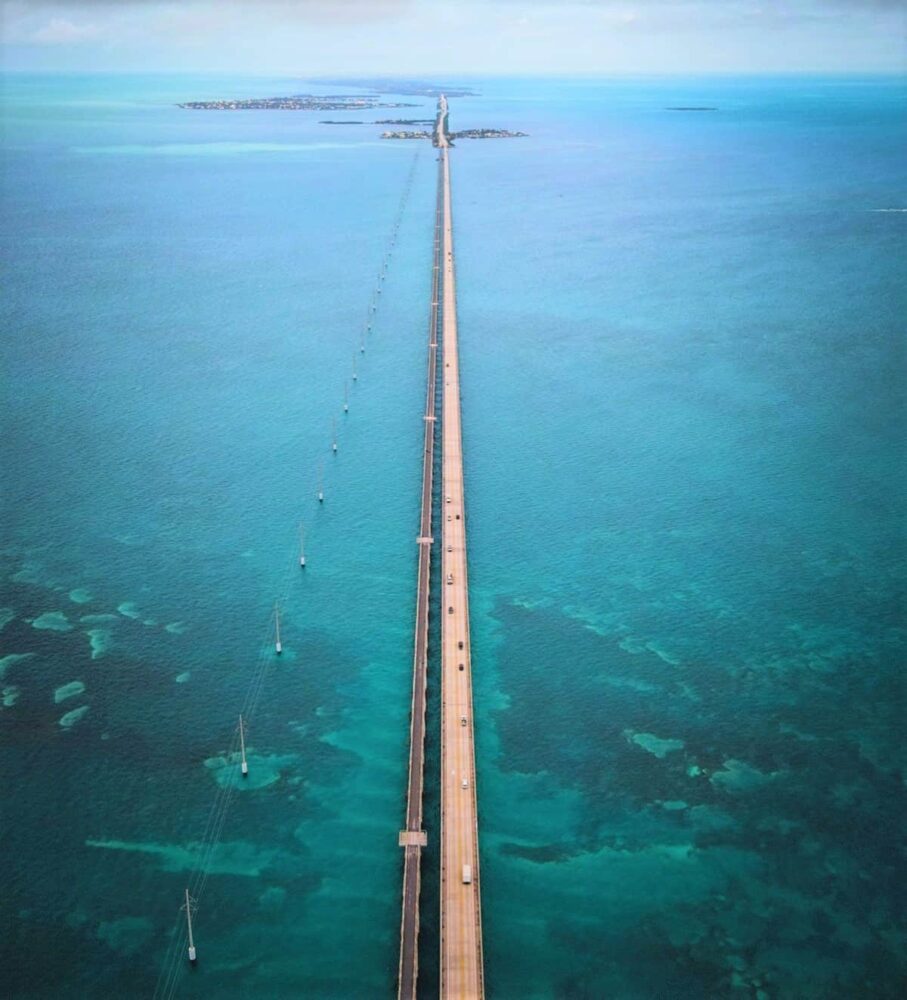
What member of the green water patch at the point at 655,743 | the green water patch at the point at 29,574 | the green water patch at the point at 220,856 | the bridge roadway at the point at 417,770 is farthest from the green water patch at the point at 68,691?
the green water patch at the point at 655,743

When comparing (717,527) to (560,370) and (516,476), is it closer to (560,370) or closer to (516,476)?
(516,476)

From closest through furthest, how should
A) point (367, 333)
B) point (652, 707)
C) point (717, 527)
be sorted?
point (652, 707)
point (717, 527)
point (367, 333)

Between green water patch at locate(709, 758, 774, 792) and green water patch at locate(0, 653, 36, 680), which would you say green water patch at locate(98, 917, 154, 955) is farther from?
green water patch at locate(709, 758, 774, 792)

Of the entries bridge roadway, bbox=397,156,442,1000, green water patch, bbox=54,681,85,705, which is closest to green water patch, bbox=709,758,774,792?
bridge roadway, bbox=397,156,442,1000

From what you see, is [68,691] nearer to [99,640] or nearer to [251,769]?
[99,640]

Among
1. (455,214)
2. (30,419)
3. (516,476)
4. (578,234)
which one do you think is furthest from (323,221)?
(516,476)

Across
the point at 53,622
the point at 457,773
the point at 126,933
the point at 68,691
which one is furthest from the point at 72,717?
the point at 457,773
